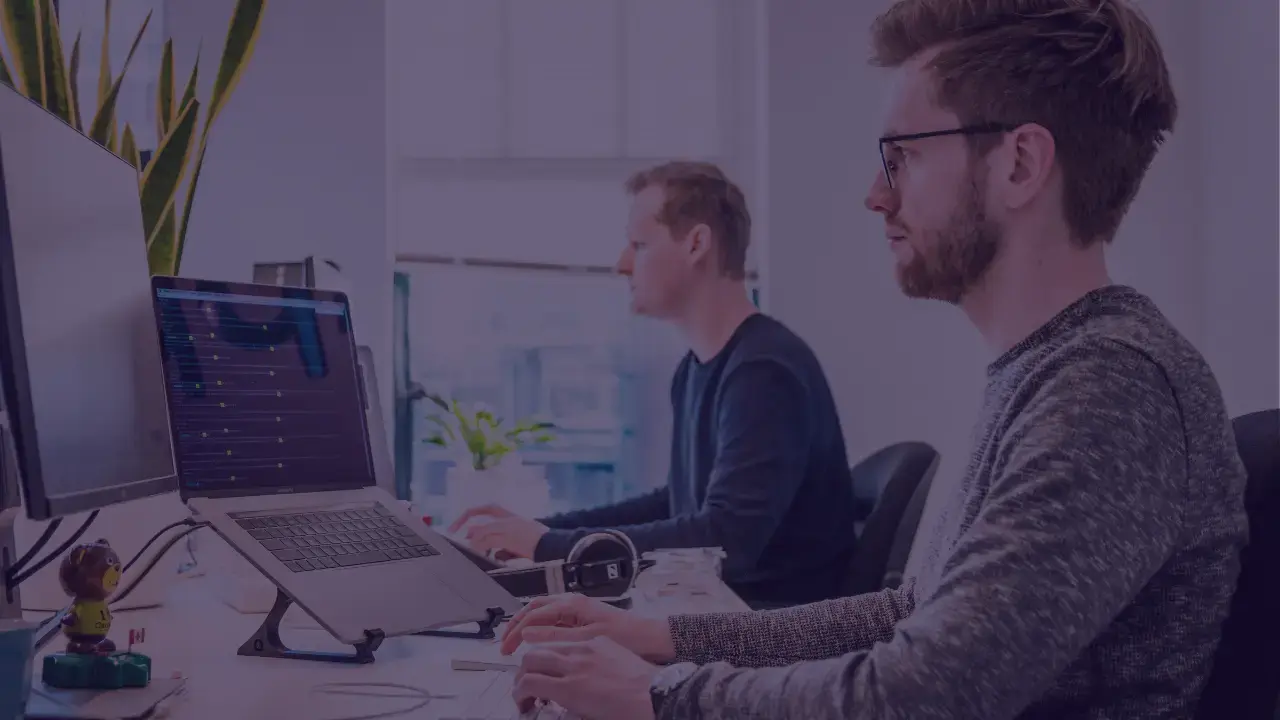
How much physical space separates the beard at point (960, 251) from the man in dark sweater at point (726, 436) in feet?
3.19

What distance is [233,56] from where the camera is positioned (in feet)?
5.79

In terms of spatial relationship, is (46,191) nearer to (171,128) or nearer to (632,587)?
(171,128)

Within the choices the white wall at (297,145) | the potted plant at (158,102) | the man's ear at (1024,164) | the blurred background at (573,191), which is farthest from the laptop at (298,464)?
the white wall at (297,145)

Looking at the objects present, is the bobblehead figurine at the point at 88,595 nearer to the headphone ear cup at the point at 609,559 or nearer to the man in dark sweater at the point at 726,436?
the headphone ear cup at the point at 609,559

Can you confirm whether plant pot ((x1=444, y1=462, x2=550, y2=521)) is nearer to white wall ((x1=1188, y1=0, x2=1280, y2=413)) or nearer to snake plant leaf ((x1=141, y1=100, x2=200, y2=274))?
snake plant leaf ((x1=141, y1=100, x2=200, y2=274))

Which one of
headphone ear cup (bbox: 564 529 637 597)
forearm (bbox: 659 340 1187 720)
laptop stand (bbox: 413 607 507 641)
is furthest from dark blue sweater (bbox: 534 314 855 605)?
forearm (bbox: 659 340 1187 720)

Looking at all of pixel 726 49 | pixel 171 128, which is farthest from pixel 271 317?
pixel 726 49

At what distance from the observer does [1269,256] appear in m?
2.82

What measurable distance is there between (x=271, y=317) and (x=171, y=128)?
48cm

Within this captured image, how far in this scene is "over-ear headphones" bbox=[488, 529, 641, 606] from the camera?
154 cm

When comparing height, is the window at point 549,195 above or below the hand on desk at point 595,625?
above

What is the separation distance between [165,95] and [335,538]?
938 millimetres

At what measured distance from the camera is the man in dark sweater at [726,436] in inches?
83.6

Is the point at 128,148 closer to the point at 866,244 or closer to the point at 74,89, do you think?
the point at 74,89
